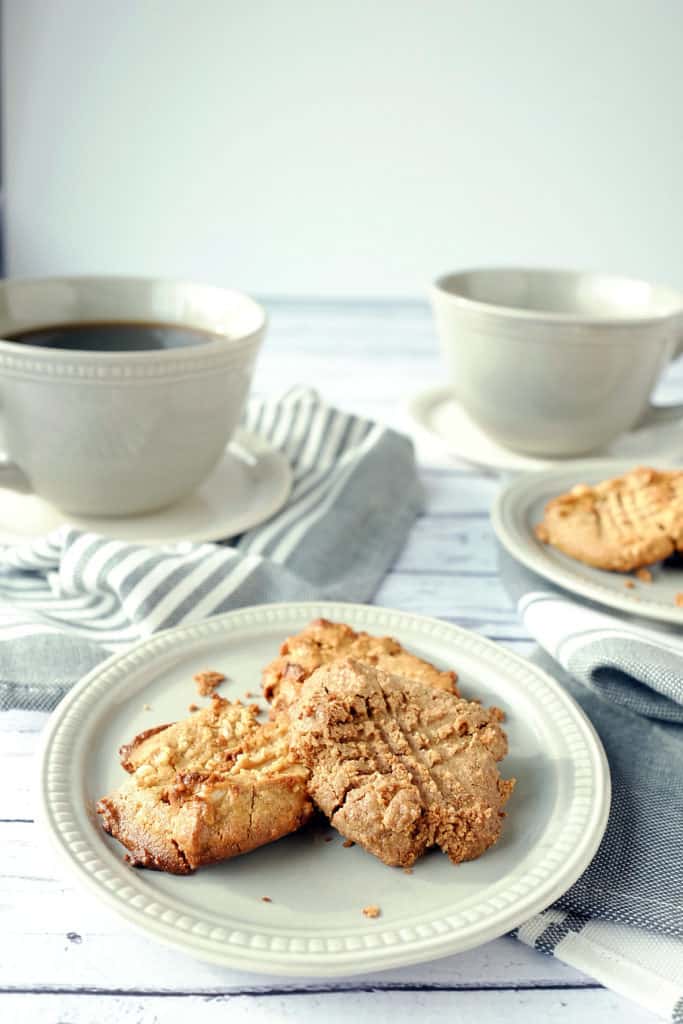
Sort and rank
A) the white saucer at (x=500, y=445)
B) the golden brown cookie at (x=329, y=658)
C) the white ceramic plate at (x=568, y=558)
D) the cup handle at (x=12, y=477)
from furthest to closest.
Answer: the white saucer at (x=500, y=445), the cup handle at (x=12, y=477), the white ceramic plate at (x=568, y=558), the golden brown cookie at (x=329, y=658)

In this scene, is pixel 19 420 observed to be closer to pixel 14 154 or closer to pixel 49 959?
pixel 49 959

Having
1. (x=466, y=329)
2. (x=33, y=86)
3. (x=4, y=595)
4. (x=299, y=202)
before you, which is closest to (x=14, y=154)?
(x=33, y=86)

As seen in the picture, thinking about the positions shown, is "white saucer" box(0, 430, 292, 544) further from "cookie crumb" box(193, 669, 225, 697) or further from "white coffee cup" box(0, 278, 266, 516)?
"cookie crumb" box(193, 669, 225, 697)

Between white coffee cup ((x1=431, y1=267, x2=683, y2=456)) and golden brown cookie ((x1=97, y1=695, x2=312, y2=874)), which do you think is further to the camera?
white coffee cup ((x1=431, y1=267, x2=683, y2=456))

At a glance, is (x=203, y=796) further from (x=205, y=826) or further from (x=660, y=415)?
(x=660, y=415)

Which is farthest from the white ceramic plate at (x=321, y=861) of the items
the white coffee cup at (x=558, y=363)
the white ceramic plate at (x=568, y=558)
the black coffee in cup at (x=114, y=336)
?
the white coffee cup at (x=558, y=363)

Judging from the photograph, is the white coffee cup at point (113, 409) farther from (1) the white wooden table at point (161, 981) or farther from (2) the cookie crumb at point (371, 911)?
(2) the cookie crumb at point (371, 911)

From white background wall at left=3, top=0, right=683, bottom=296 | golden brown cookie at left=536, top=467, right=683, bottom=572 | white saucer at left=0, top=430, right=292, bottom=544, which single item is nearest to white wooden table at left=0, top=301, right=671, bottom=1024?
white saucer at left=0, top=430, right=292, bottom=544
